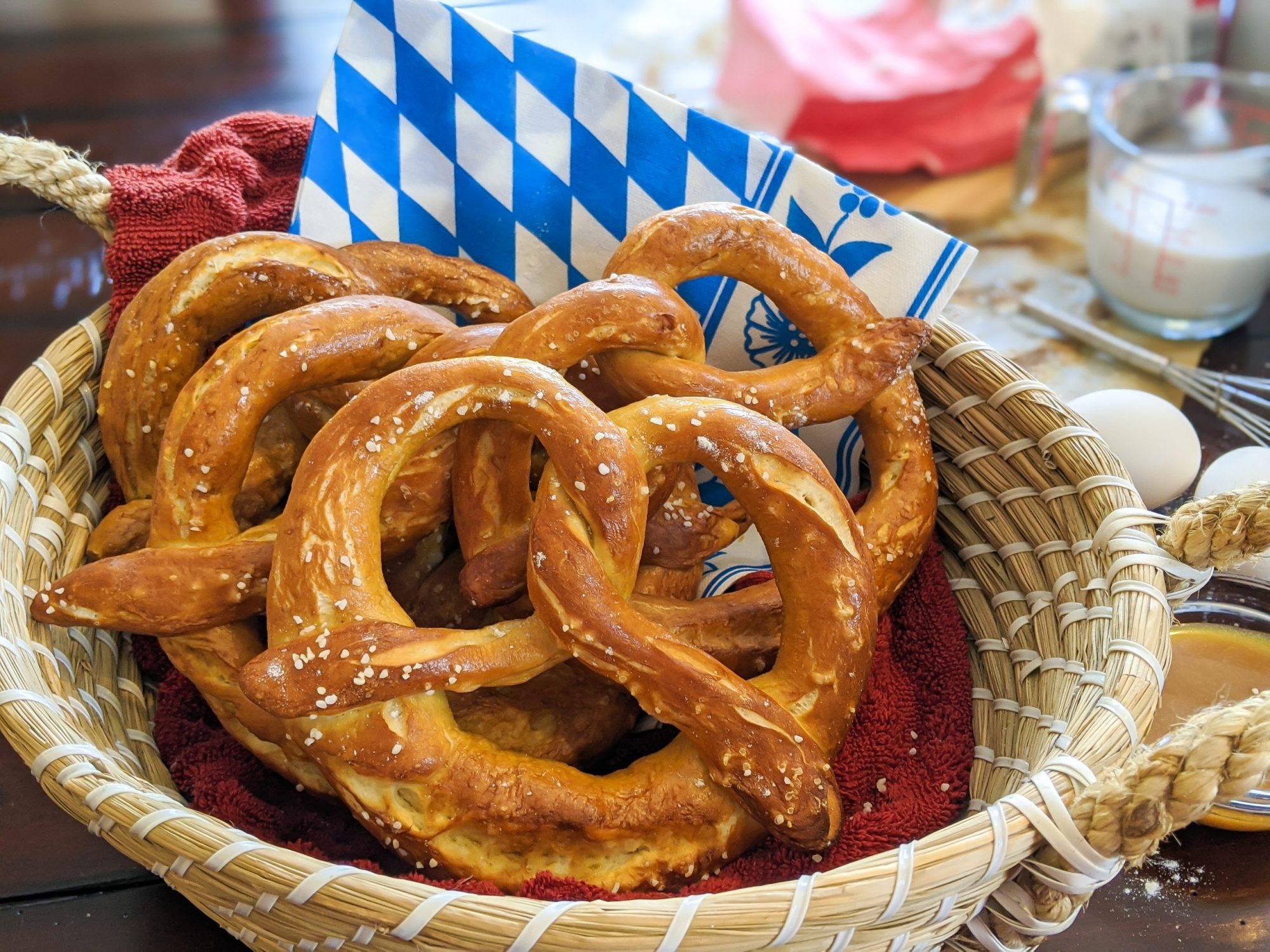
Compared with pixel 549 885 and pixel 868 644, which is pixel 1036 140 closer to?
pixel 868 644

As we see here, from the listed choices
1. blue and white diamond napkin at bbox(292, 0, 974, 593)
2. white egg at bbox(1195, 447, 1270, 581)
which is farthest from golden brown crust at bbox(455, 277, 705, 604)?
white egg at bbox(1195, 447, 1270, 581)

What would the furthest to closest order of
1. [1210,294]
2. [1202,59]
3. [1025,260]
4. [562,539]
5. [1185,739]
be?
[1202,59] → [1025,260] → [1210,294] → [562,539] → [1185,739]

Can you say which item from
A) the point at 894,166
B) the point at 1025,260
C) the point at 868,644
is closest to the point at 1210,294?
the point at 1025,260

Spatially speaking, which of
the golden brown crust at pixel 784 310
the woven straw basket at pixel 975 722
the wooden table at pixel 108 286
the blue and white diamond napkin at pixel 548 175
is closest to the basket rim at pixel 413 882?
the woven straw basket at pixel 975 722

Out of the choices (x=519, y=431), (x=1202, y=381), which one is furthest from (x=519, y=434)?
(x=1202, y=381)

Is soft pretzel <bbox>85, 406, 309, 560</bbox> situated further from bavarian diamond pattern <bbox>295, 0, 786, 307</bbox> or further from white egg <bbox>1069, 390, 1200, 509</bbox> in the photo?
white egg <bbox>1069, 390, 1200, 509</bbox>

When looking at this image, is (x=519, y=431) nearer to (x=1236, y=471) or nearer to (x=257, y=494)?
(x=257, y=494)

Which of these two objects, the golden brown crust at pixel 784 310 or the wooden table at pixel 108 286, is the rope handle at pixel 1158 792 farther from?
the golden brown crust at pixel 784 310
